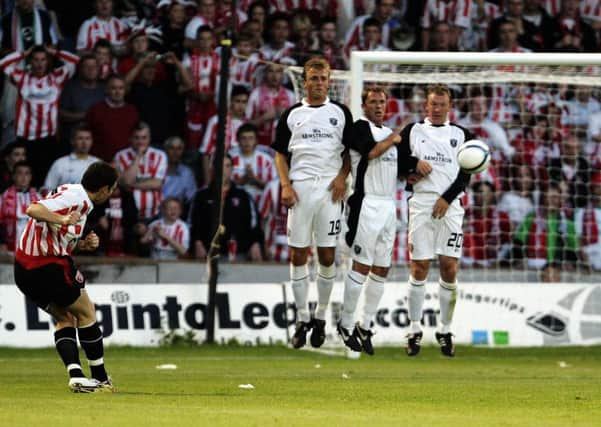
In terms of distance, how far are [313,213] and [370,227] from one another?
2.14 ft

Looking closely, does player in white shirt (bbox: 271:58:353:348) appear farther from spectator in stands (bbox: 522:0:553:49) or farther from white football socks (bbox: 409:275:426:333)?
spectator in stands (bbox: 522:0:553:49)

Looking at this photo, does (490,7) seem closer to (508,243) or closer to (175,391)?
(508,243)

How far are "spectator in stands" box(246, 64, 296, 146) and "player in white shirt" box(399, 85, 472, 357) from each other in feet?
20.0

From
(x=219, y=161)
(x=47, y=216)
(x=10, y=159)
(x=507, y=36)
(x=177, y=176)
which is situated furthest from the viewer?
(x=507, y=36)

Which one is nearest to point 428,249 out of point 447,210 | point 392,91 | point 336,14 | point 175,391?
point 447,210

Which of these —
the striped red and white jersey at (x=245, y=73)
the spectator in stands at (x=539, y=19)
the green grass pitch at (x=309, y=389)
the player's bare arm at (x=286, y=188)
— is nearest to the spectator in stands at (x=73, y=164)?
the green grass pitch at (x=309, y=389)

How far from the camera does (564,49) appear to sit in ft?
77.8

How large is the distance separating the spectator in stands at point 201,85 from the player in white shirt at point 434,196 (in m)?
6.37

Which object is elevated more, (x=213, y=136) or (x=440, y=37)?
(x=440, y=37)

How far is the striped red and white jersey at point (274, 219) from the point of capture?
21.2 meters

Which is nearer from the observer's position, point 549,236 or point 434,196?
point 434,196

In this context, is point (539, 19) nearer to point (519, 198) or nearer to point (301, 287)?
point (519, 198)

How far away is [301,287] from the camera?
15.6 m

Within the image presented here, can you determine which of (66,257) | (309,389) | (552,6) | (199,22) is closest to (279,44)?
(199,22)
